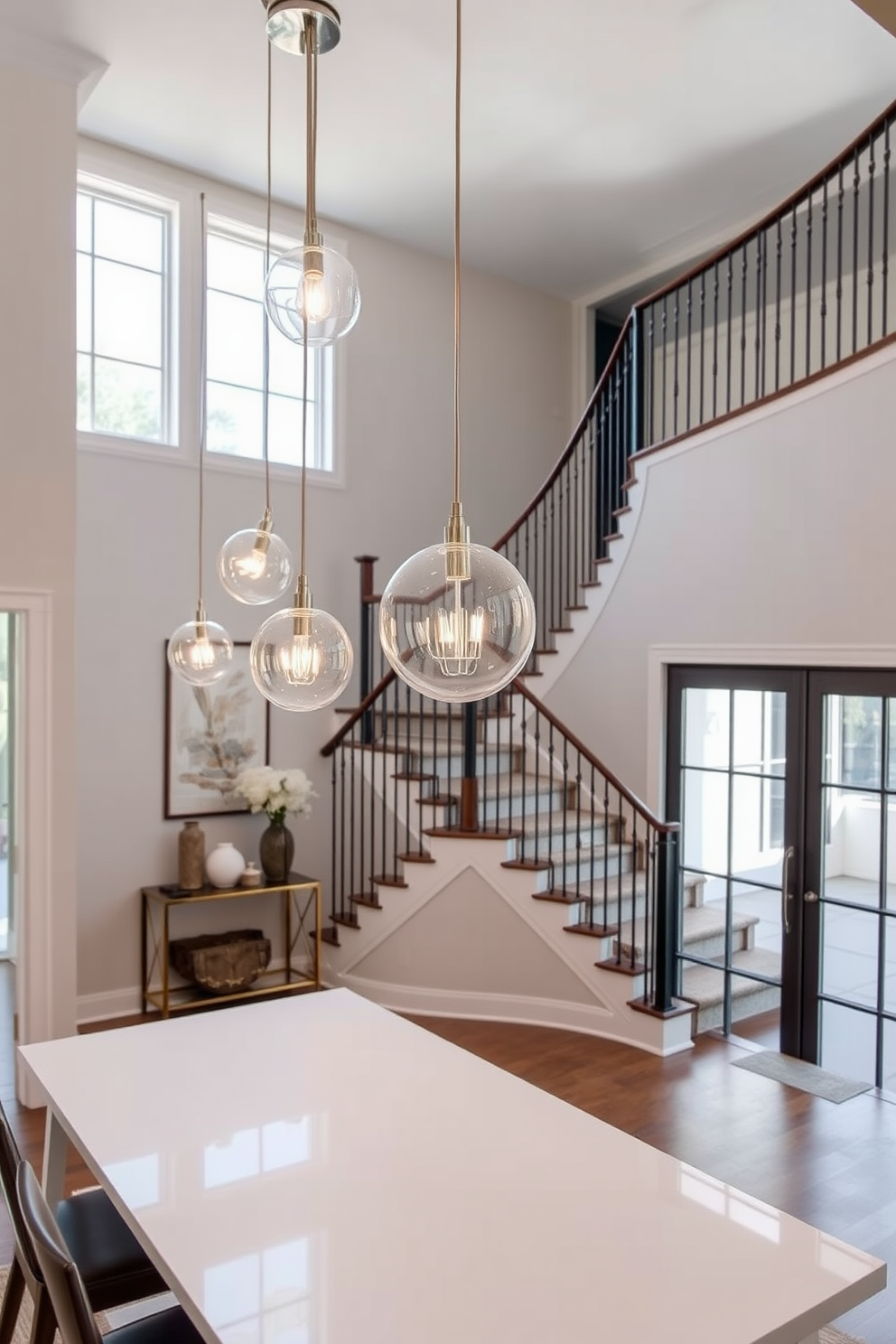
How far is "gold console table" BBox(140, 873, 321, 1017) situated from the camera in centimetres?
529

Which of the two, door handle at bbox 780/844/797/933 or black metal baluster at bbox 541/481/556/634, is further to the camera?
black metal baluster at bbox 541/481/556/634

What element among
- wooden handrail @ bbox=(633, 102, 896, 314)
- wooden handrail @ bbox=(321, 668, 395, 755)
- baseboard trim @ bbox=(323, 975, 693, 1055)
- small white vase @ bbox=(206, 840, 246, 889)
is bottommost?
baseboard trim @ bbox=(323, 975, 693, 1055)

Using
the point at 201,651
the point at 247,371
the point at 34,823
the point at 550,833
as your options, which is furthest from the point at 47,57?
the point at 550,833

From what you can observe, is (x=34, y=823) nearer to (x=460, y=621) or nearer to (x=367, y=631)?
(x=367, y=631)

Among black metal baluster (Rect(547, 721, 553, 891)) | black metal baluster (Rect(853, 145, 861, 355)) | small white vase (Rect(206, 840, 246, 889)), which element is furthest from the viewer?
small white vase (Rect(206, 840, 246, 889))

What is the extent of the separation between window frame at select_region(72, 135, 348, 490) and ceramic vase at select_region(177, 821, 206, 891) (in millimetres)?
2104

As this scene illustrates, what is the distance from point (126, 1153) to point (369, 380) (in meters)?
5.55

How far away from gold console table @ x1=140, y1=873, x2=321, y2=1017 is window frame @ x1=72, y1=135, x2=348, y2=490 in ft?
7.97

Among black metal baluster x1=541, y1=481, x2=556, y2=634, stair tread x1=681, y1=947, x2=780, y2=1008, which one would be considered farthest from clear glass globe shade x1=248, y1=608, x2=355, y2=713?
black metal baluster x1=541, y1=481, x2=556, y2=634

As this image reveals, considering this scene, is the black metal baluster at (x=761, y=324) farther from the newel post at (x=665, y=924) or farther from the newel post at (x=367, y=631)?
the newel post at (x=367, y=631)

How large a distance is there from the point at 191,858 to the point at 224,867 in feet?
0.62

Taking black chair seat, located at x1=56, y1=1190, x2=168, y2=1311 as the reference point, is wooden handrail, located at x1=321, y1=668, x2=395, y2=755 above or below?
above

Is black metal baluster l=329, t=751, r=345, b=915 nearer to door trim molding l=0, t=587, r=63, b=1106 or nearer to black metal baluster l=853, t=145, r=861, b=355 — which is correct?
door trim molding l=0, t=587, r=63, b=1106

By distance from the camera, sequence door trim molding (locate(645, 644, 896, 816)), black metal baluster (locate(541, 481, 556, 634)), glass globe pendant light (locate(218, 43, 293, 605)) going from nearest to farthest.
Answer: glass globe pendant light (locate(218, 43, 293, 605)) → door trim molding (locate(645, 644, 896, 816)) → black metal baluster (locate(541, 481, 556, 634))
